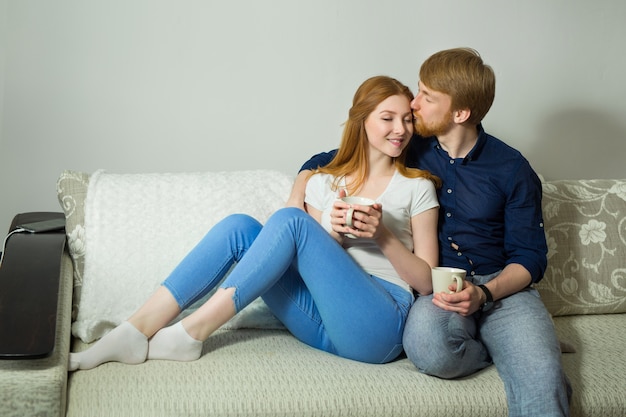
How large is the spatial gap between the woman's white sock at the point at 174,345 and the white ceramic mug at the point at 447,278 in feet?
2.02

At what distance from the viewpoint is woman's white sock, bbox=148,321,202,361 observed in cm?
177

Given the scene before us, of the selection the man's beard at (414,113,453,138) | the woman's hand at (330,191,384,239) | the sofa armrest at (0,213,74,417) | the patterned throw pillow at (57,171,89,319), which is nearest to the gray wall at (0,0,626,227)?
the patterned throw pillow at (57,171,89,319)

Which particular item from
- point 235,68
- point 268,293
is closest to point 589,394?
point 268,293

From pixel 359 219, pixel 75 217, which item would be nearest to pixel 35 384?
pixel 75 217

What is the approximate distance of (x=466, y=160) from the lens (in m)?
2.06

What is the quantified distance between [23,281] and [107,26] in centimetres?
100

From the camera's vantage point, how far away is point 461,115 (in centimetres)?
201

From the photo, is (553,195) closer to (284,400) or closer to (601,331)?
(601,331)

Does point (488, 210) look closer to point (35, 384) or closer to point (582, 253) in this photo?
point (582, 253)

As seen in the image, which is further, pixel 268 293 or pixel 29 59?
pixel 29 59

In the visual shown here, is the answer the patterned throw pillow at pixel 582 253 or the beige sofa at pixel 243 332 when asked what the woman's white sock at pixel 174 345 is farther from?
the patterned throw pillow at pixel 582 253

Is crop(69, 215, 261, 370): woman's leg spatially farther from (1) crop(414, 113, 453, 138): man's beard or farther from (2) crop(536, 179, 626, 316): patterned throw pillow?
(2) crop(536, 179, 626, 316): patterned throw pillow

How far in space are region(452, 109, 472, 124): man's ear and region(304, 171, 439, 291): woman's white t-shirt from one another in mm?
197

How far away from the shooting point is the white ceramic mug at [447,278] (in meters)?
1.74
